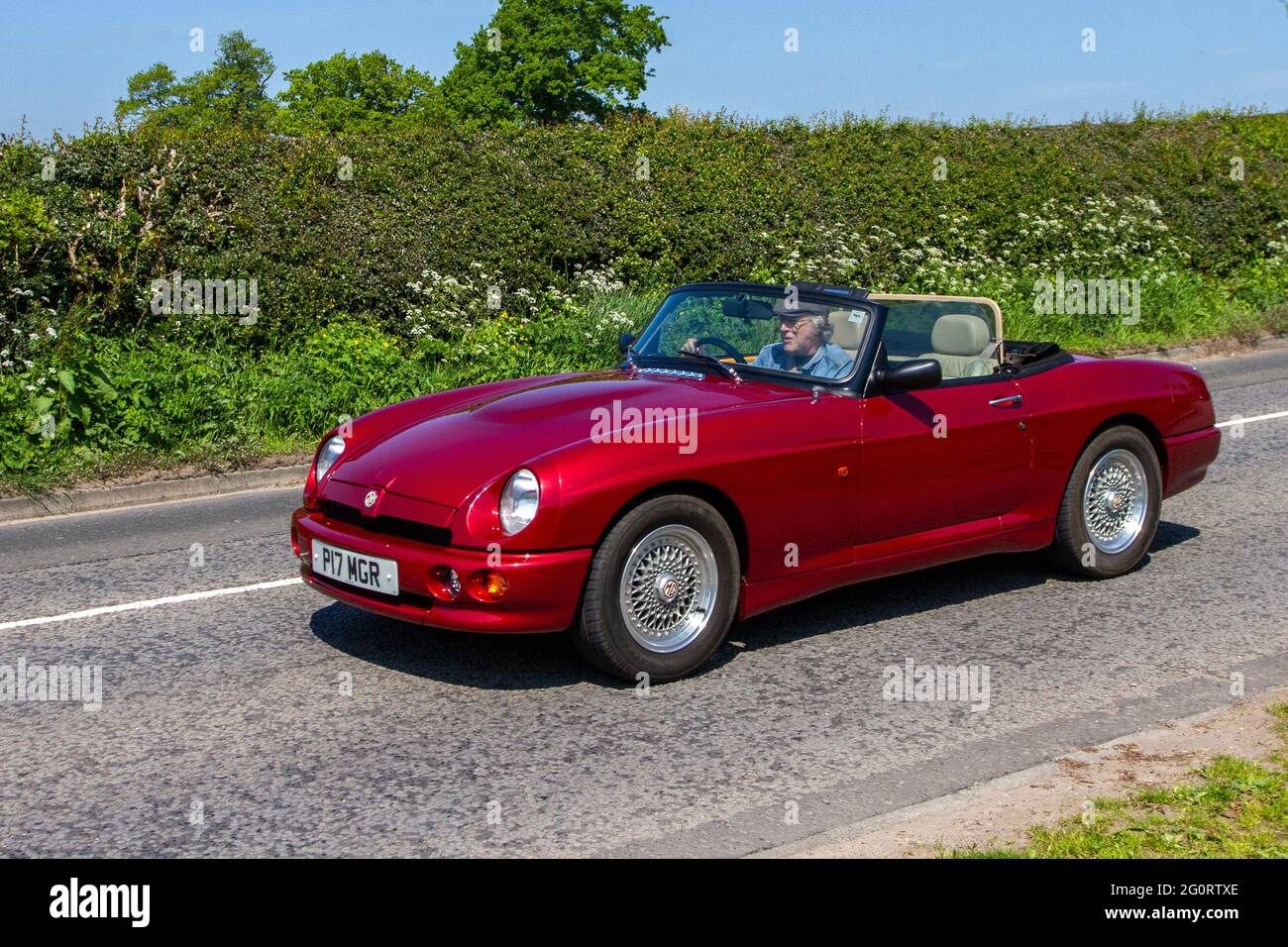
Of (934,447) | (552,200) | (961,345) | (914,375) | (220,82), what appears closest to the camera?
(914,375)

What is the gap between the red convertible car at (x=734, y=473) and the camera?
5449 millimetres

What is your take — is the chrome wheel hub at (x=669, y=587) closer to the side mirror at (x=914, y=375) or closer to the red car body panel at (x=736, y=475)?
the red car body panel at (x=736, y=475)

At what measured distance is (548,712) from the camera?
549cm

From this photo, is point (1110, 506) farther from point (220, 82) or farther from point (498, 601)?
point (220, 82)

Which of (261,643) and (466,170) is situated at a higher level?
(466,170)

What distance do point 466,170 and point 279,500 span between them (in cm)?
712

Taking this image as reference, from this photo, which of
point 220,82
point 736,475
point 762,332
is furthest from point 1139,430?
point 220,82

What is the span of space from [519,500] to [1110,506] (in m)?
3.62

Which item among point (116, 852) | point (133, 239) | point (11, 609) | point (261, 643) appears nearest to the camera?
point (116, 852)

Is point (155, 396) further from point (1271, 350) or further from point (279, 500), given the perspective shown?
point (1271, 350)

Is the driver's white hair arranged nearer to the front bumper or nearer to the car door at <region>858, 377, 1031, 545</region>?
the car door at <region>858, 377, 1031, 545</region>

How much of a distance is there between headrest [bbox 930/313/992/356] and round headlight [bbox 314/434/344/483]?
305cm
